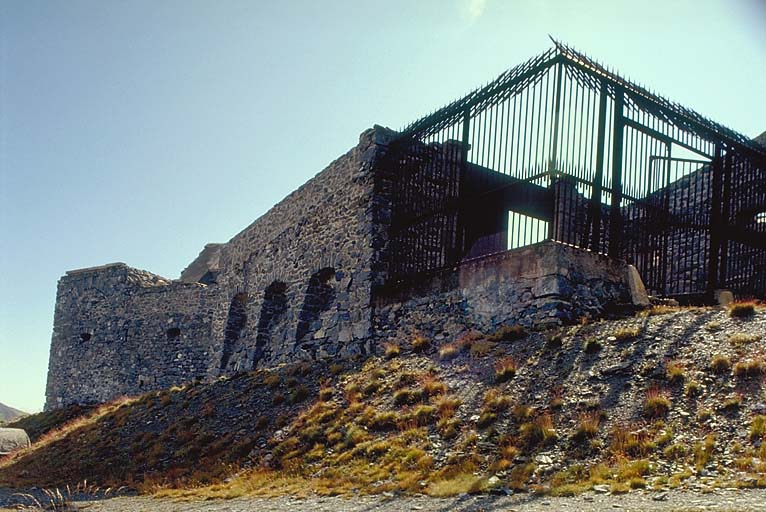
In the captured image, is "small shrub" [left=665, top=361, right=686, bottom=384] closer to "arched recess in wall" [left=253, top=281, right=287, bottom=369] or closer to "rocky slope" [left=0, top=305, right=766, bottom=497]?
"rocky slope" [left=0, top=305, right=766, bottom=497]

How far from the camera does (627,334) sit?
1088 cm

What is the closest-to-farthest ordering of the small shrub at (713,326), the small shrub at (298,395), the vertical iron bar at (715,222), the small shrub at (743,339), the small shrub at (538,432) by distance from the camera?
the small shrub at (538,432) → the small shrub at (743,339) → the small shrub at (713,326) → the small shrub at (298,395) → the vertical iron bar at (715,222)

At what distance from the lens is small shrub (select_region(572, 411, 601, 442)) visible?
8.47 metres

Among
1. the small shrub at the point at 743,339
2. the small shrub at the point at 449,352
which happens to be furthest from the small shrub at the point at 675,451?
the small shrub at the point at 449,352

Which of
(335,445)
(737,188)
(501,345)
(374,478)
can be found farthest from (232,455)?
(737,188)

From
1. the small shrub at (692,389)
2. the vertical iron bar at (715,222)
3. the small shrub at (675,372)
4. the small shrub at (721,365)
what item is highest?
the vertical iron bar at (715,222)

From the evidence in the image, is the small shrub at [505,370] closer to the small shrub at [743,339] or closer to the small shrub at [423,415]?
the small shrub at [423,415]

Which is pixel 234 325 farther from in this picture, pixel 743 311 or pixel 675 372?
pixel 675 372

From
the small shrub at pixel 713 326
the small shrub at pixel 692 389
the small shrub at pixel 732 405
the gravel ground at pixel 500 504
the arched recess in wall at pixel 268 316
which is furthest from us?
the arched recess in wall at pixel 268 316

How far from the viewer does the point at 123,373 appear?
2812 cm

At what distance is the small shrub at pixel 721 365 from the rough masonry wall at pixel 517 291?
3.42 m

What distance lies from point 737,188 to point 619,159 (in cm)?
470

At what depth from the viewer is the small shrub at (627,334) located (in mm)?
10836

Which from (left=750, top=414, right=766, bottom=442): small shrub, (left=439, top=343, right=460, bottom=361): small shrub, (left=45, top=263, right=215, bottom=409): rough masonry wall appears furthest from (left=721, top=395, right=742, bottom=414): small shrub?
(left=45, top=263, right=215, bottom=409): rough masonry wall
